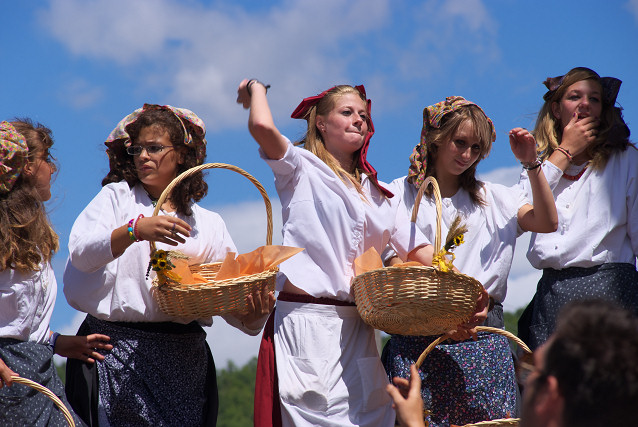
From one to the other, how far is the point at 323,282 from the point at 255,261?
1.09 ft

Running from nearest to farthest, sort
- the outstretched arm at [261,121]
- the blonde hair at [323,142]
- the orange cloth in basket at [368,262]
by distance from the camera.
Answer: the outstretched arm at [261,121], the orange cloth in basket at [368,262], the blonde hair at [323,142]

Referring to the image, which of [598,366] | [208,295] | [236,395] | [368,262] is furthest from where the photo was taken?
[236,395]

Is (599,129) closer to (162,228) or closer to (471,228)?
(471,228)

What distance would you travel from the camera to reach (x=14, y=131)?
4.16 meters

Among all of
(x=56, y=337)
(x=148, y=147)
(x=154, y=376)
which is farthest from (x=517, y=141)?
(x=56, y=337)

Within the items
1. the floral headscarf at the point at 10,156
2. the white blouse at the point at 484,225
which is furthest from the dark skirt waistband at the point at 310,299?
the floral headscarf at the point at 10,156

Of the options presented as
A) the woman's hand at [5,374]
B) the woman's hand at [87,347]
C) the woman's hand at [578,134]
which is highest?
the woman's hand at [578,134]

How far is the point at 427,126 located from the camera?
4586 mm

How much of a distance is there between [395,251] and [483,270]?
48 centimetres

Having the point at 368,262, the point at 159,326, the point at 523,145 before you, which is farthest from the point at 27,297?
the point at 523,145

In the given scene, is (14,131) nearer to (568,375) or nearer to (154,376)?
(154,376)

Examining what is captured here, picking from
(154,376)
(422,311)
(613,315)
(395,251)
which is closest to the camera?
(613,315)

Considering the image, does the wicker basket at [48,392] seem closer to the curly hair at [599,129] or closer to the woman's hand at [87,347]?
the woman's hand at [87,347]

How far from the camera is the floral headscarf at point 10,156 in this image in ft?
13.2
